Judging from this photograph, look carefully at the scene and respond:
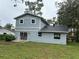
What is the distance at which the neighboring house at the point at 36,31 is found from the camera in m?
38.5

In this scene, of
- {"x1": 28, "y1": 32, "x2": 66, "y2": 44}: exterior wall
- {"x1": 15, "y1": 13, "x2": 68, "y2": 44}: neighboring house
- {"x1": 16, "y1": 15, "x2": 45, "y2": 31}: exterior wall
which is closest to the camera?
{"x1": 28, "y1": 32, "x2": 66, "y2": 44}: exterior wall

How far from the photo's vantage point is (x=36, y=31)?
39844mm

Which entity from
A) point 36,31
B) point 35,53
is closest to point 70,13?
point 36,31

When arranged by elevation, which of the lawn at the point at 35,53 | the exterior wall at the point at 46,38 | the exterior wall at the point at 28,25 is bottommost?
the lawn at the point at 35,53

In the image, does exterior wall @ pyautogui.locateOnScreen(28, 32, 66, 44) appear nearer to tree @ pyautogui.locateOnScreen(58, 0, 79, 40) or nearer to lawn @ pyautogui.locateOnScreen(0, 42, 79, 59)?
tree @ pyautogui.locateOnScreen(58, 0, 79, 40)

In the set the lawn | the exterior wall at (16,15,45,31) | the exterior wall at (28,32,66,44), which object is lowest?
the lawn

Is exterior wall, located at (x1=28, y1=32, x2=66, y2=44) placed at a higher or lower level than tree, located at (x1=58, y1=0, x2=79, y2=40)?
lower

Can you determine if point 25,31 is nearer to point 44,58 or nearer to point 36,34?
point 36,34

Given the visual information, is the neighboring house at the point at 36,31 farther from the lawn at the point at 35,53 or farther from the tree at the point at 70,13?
the lawn at the point at 35,53

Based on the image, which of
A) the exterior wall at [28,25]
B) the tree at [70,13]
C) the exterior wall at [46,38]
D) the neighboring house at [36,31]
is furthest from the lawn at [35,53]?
the tree at [70,13]

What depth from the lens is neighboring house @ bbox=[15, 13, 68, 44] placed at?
3850cm

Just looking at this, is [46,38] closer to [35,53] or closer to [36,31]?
[36,31]

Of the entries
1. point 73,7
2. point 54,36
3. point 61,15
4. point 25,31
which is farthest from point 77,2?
point 25,31

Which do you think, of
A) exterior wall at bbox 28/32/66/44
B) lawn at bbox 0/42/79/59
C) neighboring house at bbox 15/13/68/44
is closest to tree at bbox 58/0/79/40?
neighboring house at bbox 15/13/68/44
